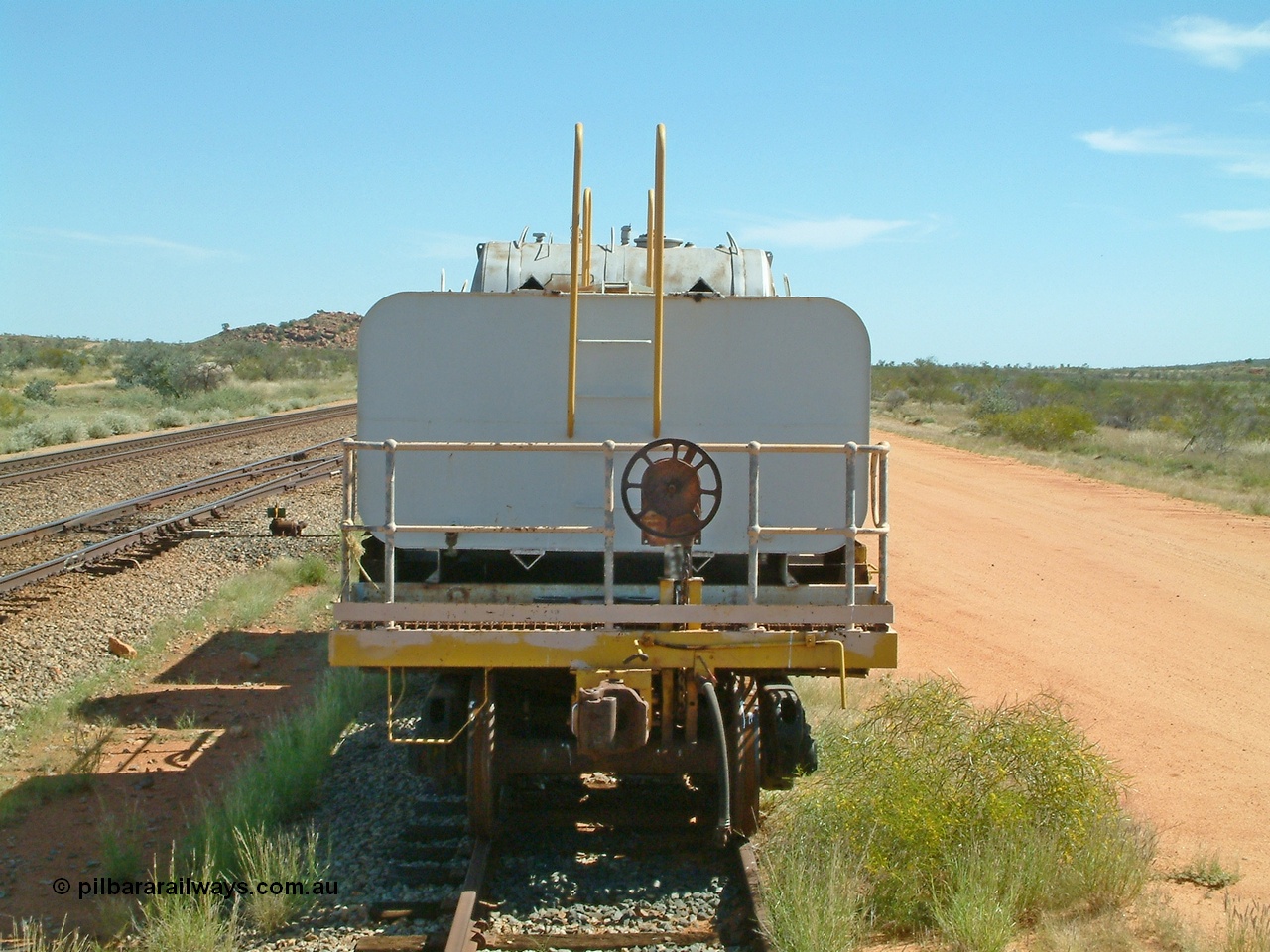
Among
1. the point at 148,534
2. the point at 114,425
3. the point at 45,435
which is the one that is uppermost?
the point at 114,425

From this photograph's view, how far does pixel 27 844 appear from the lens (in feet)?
19.6

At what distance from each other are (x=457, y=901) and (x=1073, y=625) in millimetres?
9188

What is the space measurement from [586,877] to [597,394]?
2419 mm

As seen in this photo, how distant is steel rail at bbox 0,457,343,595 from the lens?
1138 centimetres

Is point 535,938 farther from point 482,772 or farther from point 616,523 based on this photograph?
point 616,523

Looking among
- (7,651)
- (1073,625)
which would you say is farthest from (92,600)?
(1073,625)

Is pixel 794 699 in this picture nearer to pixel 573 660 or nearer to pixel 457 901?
pixel 573 660

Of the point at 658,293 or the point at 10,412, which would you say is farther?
the point at 10,412

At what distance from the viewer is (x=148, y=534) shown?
45.1ft

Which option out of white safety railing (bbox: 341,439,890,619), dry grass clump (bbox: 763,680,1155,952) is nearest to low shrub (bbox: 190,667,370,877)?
white safety railing (bbox: 341,439,890,619)

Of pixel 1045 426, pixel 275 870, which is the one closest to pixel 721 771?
pixel 275 870

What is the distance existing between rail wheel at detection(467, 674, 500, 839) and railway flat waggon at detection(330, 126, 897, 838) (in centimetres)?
1

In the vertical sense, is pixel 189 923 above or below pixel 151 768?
above

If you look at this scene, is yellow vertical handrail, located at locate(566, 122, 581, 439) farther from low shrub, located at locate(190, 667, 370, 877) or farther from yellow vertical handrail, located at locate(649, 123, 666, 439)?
low shrub, located at locate(190, 667, 370, 877)
